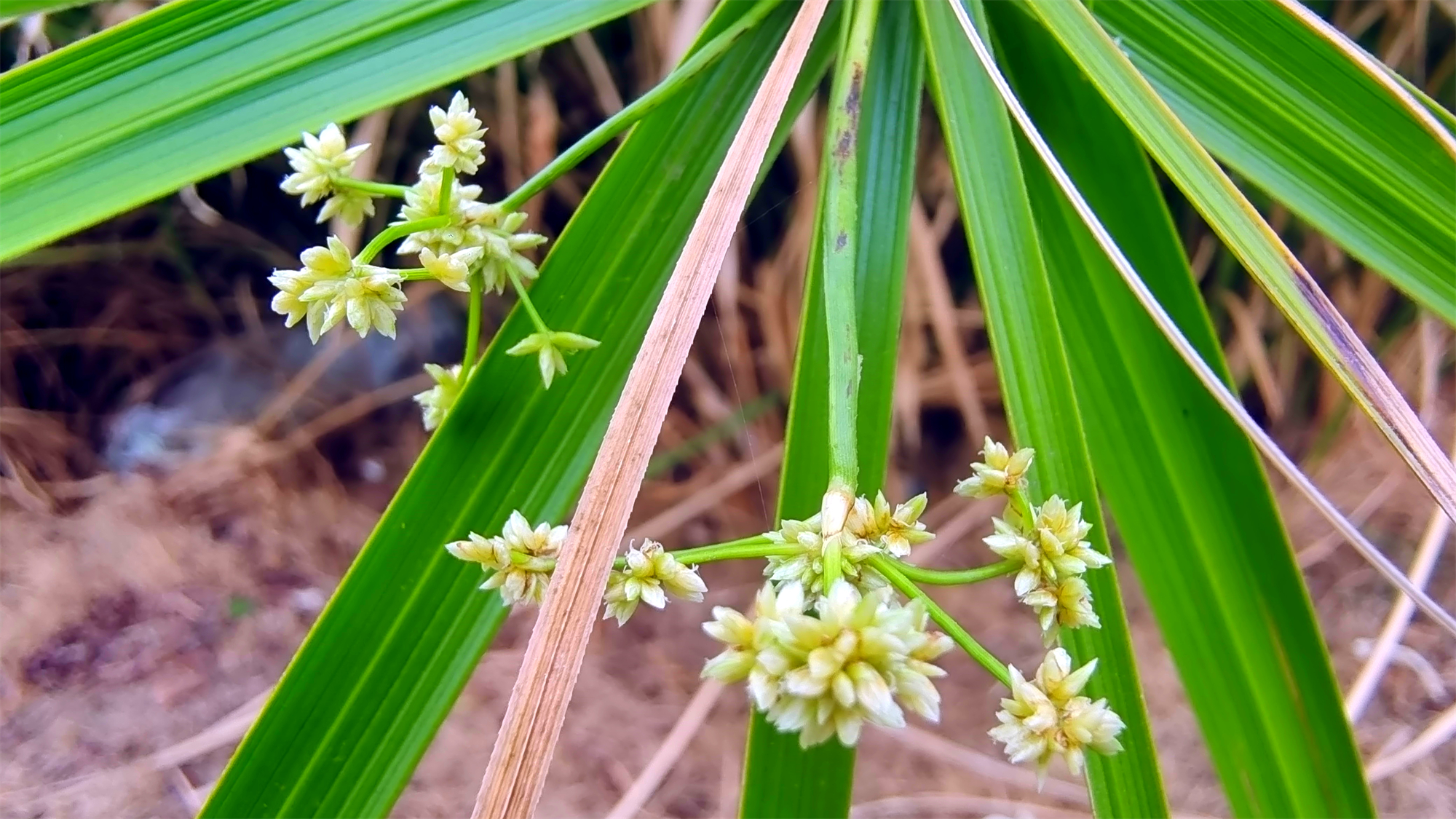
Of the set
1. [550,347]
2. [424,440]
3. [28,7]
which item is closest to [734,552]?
[550,347]

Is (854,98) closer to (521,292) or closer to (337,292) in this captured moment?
(521,292)

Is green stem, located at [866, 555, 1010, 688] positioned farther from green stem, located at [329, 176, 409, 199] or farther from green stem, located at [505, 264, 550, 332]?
green stem, located at [329, 176, 409, 199]

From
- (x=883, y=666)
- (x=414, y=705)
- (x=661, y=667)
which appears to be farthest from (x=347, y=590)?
(x=661, y=667)

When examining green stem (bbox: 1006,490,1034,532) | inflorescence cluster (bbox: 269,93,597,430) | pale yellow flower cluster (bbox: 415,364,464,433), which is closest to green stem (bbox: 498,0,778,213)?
inflorescence cluster (bbox: 269,93,597,430)

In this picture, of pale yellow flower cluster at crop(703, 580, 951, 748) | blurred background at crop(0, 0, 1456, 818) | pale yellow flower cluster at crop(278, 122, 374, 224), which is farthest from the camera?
blurred background at crop(0, 0, 1456, 818)

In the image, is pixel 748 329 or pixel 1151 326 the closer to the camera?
pixel 1151 326

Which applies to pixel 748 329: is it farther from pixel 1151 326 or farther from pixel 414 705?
pixel 414 705

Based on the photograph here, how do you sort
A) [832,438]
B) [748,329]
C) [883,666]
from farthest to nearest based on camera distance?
[748,329]
[832,438]
[883,666]
